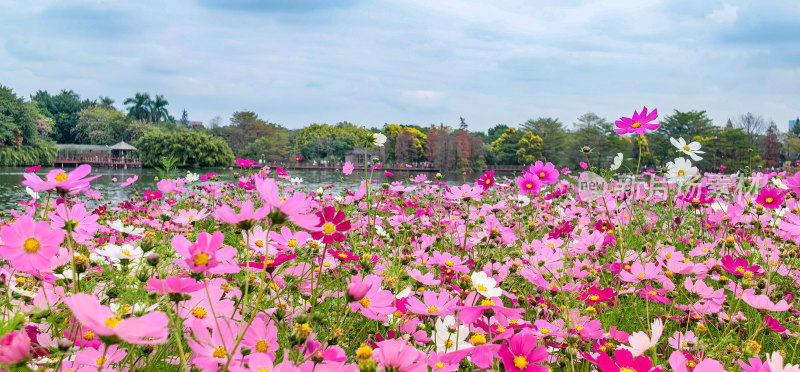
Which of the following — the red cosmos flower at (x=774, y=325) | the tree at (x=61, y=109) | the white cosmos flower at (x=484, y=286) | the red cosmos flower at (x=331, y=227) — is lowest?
the red cosmos flower at (x=774, y=325)

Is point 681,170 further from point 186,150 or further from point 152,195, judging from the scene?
point 186,150

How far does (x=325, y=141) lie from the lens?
139ft

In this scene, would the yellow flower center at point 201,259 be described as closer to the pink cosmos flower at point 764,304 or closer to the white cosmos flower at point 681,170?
the pink cosmos flower at point 764,304

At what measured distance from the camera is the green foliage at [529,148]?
114 ft

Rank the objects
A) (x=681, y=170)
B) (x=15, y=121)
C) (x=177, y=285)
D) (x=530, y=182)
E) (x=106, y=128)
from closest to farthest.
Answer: (x=177, y=285) → (x=530, y=182) → (x=681, y=170) → (x=15, y=121) → (x=106, y=128)

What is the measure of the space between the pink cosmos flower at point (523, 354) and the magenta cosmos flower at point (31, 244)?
20.5 inches

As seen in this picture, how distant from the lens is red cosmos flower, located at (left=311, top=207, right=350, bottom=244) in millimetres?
716

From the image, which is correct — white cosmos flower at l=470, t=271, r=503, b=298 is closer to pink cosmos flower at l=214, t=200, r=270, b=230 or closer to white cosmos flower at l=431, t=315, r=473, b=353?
white cosmos flower at l=431, t=315, r=473, b=353

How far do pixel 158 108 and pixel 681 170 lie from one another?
2200 inches

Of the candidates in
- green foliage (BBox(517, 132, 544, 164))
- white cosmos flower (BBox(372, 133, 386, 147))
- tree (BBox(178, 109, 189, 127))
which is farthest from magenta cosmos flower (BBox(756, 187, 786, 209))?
tree (BBox(178, 109, 189, 127))

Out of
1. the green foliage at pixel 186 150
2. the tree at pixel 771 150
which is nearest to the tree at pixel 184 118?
the green foliage at pixel 186 150

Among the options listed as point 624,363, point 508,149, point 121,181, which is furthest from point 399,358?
point 508,149

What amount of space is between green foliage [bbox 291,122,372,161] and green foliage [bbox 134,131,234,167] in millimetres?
10760

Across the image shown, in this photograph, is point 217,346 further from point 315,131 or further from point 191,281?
point 315,131
